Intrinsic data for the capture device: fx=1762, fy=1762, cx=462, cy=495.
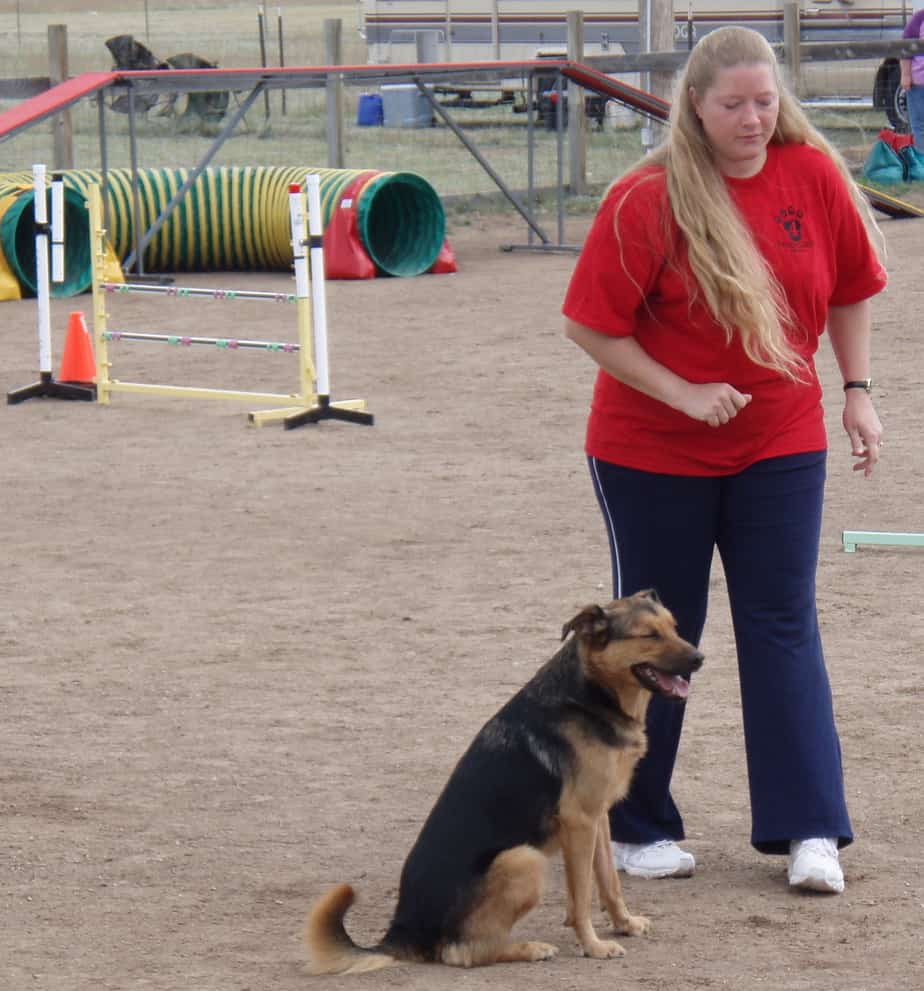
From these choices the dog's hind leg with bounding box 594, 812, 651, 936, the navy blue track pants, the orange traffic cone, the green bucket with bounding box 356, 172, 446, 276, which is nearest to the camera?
the dog's hind leg with bounding box 594, 812, 651, 936

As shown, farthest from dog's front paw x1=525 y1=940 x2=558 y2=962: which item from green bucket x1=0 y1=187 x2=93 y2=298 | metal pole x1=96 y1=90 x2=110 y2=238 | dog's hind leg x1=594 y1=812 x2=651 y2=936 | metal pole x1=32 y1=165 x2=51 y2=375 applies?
metal pole x1=96 y1=90 x2=110 y2=238

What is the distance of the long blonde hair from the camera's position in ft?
12.3

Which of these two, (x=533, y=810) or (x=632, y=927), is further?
(x=632, y=927)

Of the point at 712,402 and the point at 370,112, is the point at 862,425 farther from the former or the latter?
the point at 370,112

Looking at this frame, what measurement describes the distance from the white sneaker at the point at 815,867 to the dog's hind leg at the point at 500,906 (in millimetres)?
730

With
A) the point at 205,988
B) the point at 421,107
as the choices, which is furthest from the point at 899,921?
the point at 421,107

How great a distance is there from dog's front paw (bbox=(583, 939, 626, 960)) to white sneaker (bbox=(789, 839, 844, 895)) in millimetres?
538

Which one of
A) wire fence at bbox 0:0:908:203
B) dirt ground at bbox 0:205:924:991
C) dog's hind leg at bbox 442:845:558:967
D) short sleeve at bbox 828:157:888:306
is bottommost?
dirt ground at bbox 0:205:924:991

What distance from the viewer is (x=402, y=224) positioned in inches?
639

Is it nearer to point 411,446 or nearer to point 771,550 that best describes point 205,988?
point 771,550

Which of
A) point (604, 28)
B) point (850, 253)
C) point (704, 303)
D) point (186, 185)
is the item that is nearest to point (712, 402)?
point (704, 303)

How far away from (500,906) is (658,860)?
688mm

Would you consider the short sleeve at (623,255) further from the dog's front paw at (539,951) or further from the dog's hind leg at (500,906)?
the dog's front paw at (539,951)

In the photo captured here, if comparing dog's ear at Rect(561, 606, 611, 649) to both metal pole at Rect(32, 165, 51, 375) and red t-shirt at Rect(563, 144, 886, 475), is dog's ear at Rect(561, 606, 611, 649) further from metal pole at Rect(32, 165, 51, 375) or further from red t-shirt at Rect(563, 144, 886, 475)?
metal pole at Rect(32, 165, 51, 375)
